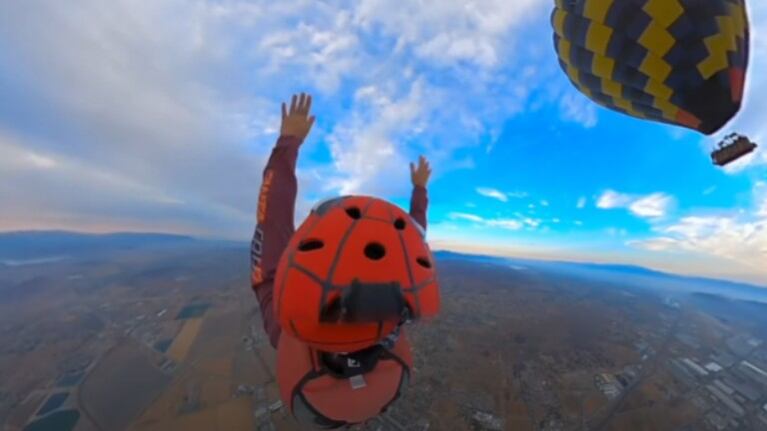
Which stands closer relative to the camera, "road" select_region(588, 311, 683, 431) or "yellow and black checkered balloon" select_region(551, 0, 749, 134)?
"yellow and black checkered balloon" select_region(551, 0, 749, 134)

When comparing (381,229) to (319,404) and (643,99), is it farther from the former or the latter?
(643,99)

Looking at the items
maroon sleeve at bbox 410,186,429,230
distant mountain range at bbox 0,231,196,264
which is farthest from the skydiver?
distant mountain range at bbox 0,231,196,264

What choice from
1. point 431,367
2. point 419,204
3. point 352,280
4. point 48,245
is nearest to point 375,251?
point 352,280

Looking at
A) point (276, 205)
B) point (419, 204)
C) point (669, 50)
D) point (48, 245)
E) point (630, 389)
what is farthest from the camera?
point (48, 245)

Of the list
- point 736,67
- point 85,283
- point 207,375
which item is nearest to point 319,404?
point 736,67

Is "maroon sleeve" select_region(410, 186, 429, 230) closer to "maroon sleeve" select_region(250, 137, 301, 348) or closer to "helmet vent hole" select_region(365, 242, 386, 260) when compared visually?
"maroon sleeve" select_region(250, 137, 301, 348)

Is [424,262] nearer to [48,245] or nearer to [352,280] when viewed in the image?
[352,280]
